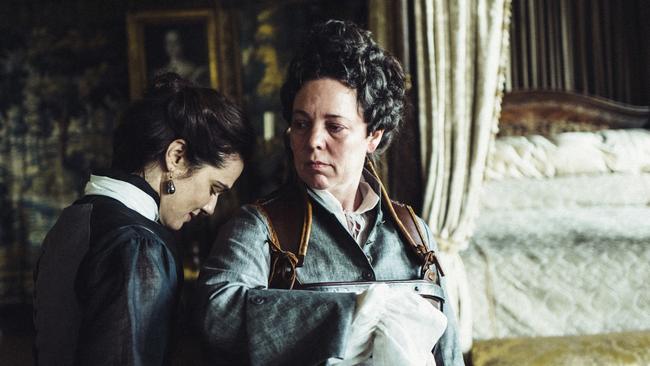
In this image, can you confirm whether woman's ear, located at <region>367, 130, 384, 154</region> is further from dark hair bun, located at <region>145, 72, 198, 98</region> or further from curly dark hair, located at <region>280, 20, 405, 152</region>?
dark hair bun, located at <region>145, 72, 198, 98</region>

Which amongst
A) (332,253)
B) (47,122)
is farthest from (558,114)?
(47,122)

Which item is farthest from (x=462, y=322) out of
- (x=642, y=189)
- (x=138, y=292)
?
(x=642, y=189)

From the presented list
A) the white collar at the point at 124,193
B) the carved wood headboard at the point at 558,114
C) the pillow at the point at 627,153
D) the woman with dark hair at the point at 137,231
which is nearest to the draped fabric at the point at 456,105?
the woman with dark hair at the point at 137,231

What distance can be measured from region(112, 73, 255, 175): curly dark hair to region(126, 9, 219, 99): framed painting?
157 inches

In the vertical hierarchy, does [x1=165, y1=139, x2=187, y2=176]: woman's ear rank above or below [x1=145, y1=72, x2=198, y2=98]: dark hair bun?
below

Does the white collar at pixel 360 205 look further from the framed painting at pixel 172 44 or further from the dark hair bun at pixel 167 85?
the framed painting at pixel 172 44

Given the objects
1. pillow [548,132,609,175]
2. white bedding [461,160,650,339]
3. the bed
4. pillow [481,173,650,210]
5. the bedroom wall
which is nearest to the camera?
the bed

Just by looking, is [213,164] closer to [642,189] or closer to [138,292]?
[138,292]

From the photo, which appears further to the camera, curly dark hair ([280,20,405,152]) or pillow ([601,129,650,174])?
pillow ([601,129,650,174])

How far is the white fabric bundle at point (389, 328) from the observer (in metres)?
1.33

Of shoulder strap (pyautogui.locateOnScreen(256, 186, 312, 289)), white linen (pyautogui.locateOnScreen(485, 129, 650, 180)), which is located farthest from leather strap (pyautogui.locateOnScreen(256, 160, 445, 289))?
white linen (pyautogui.locateOnScreen(485, 129, 650, 180))

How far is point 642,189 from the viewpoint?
3818 mm

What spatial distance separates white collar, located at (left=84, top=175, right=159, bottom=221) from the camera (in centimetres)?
159

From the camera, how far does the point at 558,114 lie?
4738 mm
